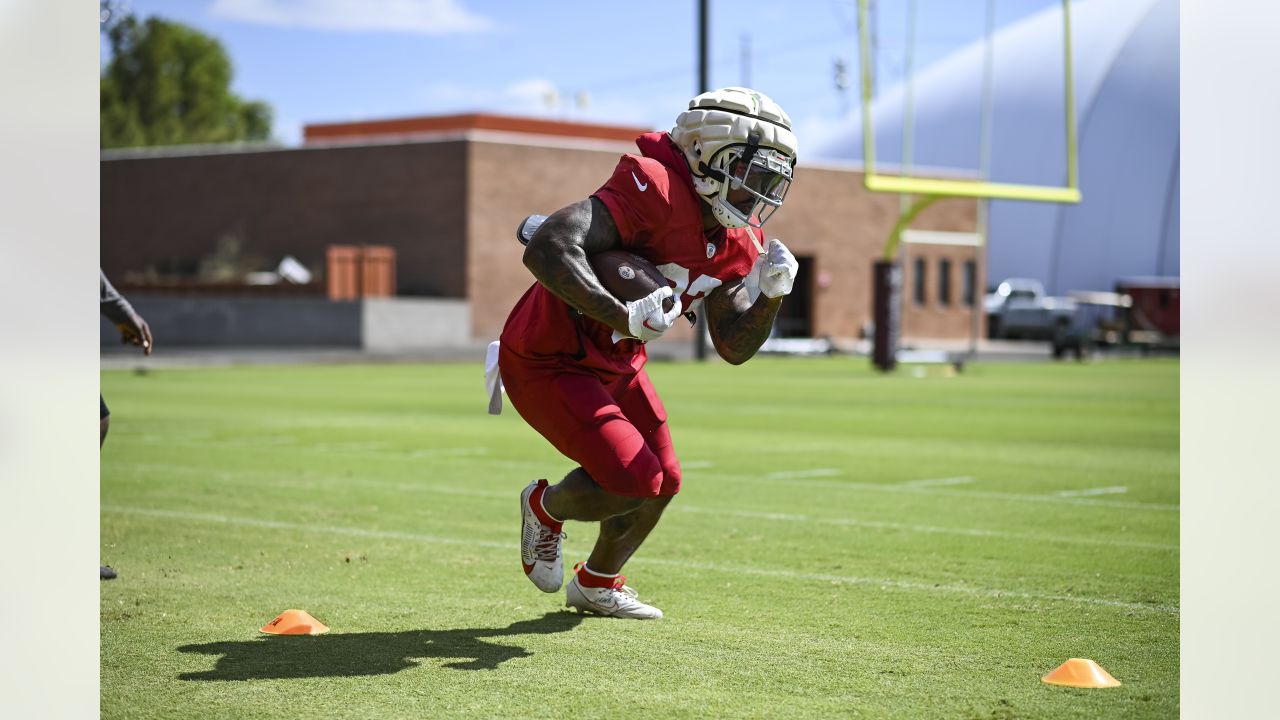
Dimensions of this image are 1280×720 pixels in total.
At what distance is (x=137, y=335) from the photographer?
7.39 meters

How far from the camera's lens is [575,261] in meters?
5.55

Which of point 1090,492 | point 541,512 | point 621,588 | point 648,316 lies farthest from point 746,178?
point 1090,492

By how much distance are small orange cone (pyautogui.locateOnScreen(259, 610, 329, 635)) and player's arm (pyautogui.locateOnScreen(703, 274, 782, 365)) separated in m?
1.80

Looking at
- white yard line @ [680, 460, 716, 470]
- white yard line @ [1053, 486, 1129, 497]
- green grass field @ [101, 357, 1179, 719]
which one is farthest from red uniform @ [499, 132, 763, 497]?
white yard line @ [680, 460, 716, 470]

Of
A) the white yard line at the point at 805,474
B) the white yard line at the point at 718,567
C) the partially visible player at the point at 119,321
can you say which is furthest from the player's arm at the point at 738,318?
the white yard line at the point at 805,474

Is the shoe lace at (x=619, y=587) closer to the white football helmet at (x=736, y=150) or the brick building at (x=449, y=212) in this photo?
the white football helmet at (x=736, y=150)

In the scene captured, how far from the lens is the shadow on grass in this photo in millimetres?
5301

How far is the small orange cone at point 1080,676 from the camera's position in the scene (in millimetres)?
5129

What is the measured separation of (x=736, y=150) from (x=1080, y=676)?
2.15m

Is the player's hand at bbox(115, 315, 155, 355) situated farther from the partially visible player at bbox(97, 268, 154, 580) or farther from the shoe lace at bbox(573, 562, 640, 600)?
the shoe lace at bbox(573, 562, 640, 600)

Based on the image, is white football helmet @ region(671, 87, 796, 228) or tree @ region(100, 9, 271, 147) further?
tree @ region(100, 9, 271, 147)

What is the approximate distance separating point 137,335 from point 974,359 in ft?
112
